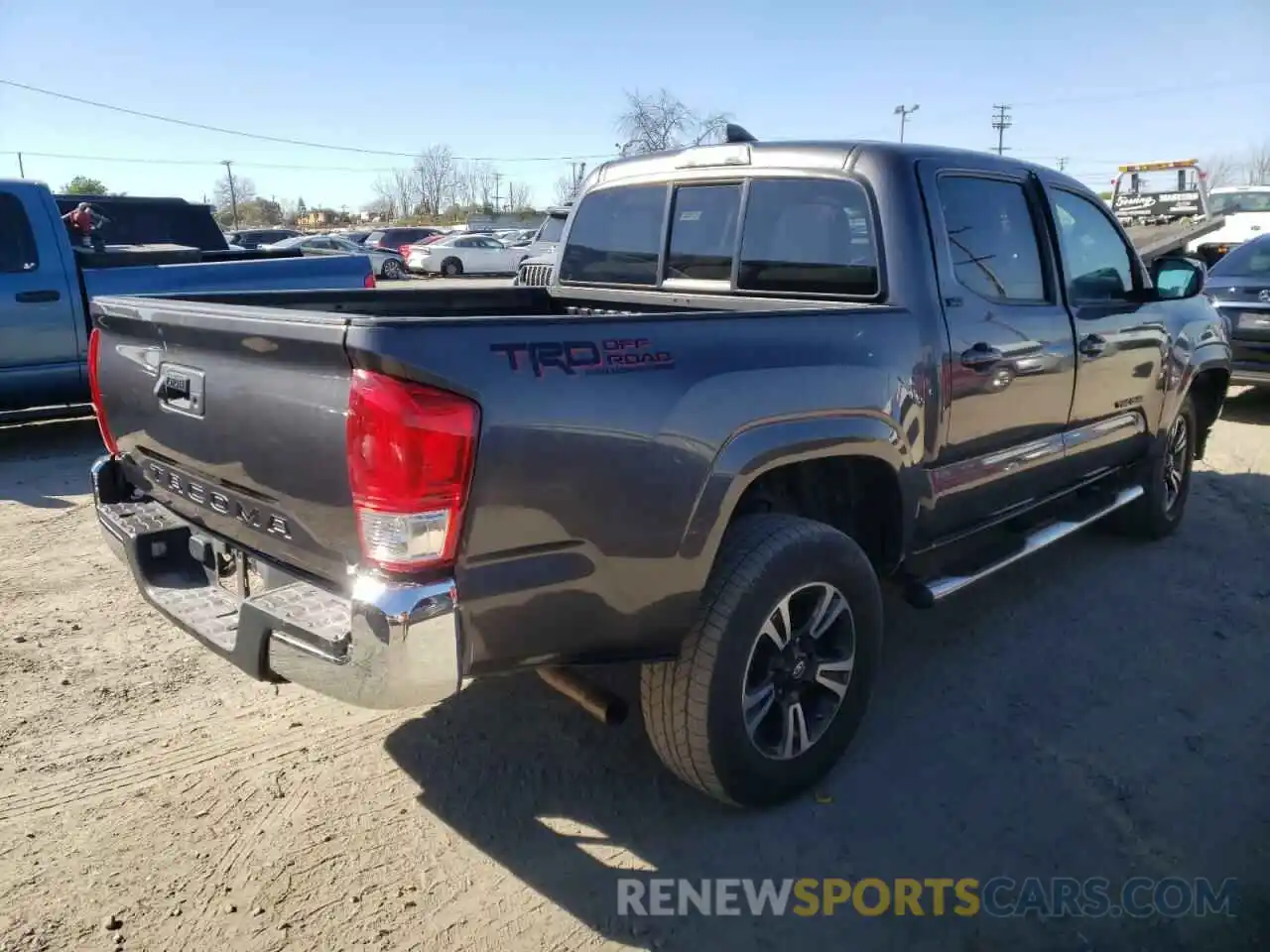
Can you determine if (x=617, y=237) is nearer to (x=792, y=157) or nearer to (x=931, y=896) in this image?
(x=792, y=157)

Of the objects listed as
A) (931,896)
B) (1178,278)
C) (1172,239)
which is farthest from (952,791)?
(1172,239)

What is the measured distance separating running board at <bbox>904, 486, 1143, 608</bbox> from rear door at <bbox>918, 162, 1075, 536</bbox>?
0.58 ft

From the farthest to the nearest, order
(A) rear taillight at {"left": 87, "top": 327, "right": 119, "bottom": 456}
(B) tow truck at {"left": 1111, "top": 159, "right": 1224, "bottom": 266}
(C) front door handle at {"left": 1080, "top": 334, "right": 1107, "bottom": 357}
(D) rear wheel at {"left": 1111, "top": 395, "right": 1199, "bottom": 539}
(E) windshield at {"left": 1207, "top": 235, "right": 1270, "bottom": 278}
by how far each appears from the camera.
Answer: (B) tow truck at {"left": 1111, "top": 159, "right": 1224, "bottom": 266}, (E) windshield at {"left": 1207, "top": 235, "right": 1270, "bottom": 278}, (D) rear wheel at {"left": 1111, "top": 395, "right": 1199, "bottom": 539}, (C) front door handle at {"left": 1080, "top": 334, "right": 1107, "bottom": 357}, (A) rear taillight at {"left": 87, "top": 327, "right": 119, "bottom": 456}

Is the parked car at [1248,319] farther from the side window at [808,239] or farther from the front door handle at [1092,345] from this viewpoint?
the side window at [808,239]

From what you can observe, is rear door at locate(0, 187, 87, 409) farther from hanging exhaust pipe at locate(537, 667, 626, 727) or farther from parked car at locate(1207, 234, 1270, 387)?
parked car at locate(1207, 234, 1270, 387)

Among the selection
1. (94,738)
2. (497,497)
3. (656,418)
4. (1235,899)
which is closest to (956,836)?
(1235,899)

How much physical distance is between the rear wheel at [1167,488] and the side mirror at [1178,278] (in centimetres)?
72

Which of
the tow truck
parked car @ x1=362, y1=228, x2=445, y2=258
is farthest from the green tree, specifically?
the tow truck

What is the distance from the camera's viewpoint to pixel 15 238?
7.10 meters

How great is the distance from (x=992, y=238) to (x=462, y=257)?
28810 millimetres

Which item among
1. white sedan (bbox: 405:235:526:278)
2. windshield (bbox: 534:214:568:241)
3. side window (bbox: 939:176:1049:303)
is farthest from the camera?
white sedan (bbox: 405:235:526:278)

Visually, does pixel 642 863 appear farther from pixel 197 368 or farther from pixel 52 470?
pixel 52 470

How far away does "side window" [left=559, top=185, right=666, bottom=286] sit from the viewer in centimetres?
413

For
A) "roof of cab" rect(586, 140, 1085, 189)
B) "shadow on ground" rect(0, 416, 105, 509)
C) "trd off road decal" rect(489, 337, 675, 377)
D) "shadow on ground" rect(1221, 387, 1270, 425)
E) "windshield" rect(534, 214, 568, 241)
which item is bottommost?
"shadow on ground" rect(0, 416, 105, 509)
